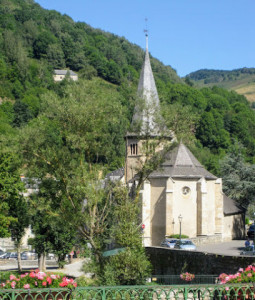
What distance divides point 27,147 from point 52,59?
158 metres

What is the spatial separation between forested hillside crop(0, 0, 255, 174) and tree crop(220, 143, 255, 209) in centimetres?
1130

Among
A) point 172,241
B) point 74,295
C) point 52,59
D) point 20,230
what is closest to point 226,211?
point 172,241

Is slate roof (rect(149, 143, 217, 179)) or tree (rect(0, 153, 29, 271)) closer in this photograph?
tree (rect(0, 153, 29, 271))

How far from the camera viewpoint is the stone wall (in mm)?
23547

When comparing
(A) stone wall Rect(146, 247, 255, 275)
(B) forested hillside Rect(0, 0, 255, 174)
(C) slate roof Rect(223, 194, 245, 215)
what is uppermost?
(B) forested hillside Rect(0, 0, 255, 174)

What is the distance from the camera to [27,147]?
28500 millimetres

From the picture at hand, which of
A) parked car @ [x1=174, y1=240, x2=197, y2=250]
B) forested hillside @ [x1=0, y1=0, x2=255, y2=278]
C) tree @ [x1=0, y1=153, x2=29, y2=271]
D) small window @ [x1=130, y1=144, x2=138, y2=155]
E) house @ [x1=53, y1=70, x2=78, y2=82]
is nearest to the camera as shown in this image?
forested hillside @ [x1=0, y1=0, x2=255, y2=278]

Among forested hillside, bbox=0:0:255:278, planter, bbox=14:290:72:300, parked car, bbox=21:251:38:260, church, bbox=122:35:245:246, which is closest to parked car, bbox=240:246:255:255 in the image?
forested hillside, bbox=0:0:255:278

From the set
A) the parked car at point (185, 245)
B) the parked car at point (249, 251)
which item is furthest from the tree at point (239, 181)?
the parked car at point (185, 245)

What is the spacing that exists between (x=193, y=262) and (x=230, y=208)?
1102 inches

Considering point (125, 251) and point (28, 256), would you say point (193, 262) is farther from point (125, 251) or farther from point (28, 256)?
point (28, 256)

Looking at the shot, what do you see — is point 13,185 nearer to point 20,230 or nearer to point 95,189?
point 20,230

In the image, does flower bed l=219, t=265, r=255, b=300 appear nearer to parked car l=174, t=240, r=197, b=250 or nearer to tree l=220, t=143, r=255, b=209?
parked car l=174, t=240, r=197, b=250

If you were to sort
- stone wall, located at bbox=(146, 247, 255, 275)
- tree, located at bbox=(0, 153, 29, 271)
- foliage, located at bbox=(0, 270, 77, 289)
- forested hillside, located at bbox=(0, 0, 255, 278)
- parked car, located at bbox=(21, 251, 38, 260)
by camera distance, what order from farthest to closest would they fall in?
1. parked car, located at bbox=(21, 251, 38, 260)
2. tree, located at bbox=(0, 153, 29, 271)
3. forested hillside, located at bbox=(0, 0, 255, 278)
4. stone wall, located at bbox=(146, 247, 255, 275)
5. foliage, located at bbox=(0, 270, 77, 289)
